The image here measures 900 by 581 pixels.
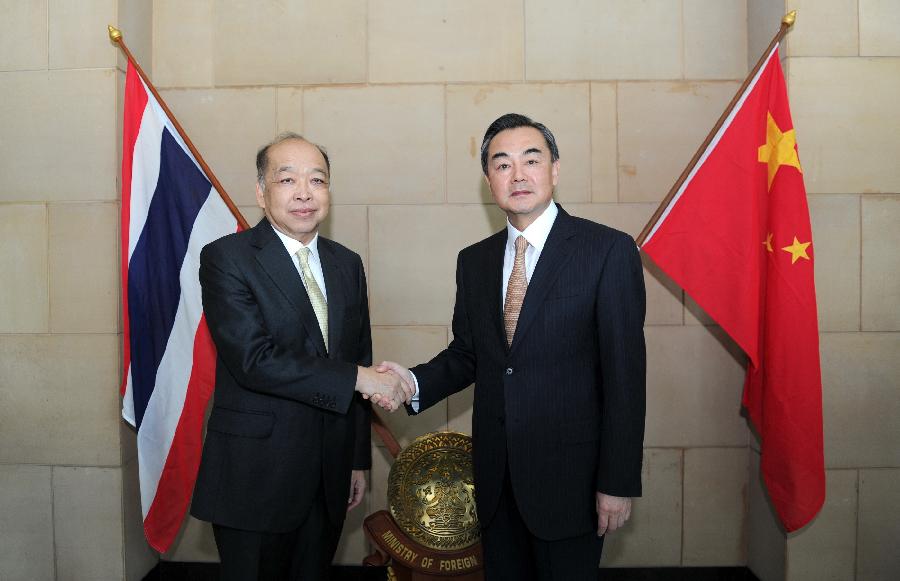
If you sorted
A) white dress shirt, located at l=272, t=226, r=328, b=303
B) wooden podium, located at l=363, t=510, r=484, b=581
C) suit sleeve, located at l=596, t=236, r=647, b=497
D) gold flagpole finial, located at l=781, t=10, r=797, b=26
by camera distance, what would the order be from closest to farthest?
suit sleeve, located at l=596, t=236, r=647, b=497 < white dress shirt, located at l=272, t=226, r=328, b=303 < wooden podium, located at l=363, t=510, r=484, b=581 < gold flagpole finial, located at l=781, t=10, r=797, b=26

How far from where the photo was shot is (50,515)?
316cm

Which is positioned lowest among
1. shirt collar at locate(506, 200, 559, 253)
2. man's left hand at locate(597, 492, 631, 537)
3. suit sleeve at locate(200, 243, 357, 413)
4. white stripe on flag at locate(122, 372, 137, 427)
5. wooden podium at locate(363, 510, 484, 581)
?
wooden podium at locate(363, 510, 484, 581)

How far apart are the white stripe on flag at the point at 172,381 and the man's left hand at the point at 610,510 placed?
1.92 m

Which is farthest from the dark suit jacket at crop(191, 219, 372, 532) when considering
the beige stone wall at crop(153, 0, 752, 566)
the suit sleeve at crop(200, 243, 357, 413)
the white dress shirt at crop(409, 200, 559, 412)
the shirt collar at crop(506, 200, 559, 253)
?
the beige stone wall at crop(153, 0, 752, 566)

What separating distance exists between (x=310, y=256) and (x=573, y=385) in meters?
1.00

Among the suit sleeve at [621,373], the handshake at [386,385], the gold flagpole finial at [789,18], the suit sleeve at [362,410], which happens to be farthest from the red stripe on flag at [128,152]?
the gold flagpole finial at [789,18]

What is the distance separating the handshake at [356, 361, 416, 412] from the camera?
218cm

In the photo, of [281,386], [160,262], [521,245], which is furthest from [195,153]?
[521,245]

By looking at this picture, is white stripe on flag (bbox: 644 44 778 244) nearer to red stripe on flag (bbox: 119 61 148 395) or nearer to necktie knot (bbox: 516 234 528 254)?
necktie knot (bbox: 516 234 528 254)

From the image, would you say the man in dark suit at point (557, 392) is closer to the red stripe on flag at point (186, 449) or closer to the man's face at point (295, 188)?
the man's face at point (295, 188)

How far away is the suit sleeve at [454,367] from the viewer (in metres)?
2.46

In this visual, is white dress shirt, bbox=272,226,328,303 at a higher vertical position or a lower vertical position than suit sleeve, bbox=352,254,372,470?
higher

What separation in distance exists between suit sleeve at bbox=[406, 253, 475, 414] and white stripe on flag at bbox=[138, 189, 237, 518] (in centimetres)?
114

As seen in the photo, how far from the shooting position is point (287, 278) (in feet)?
6.94
